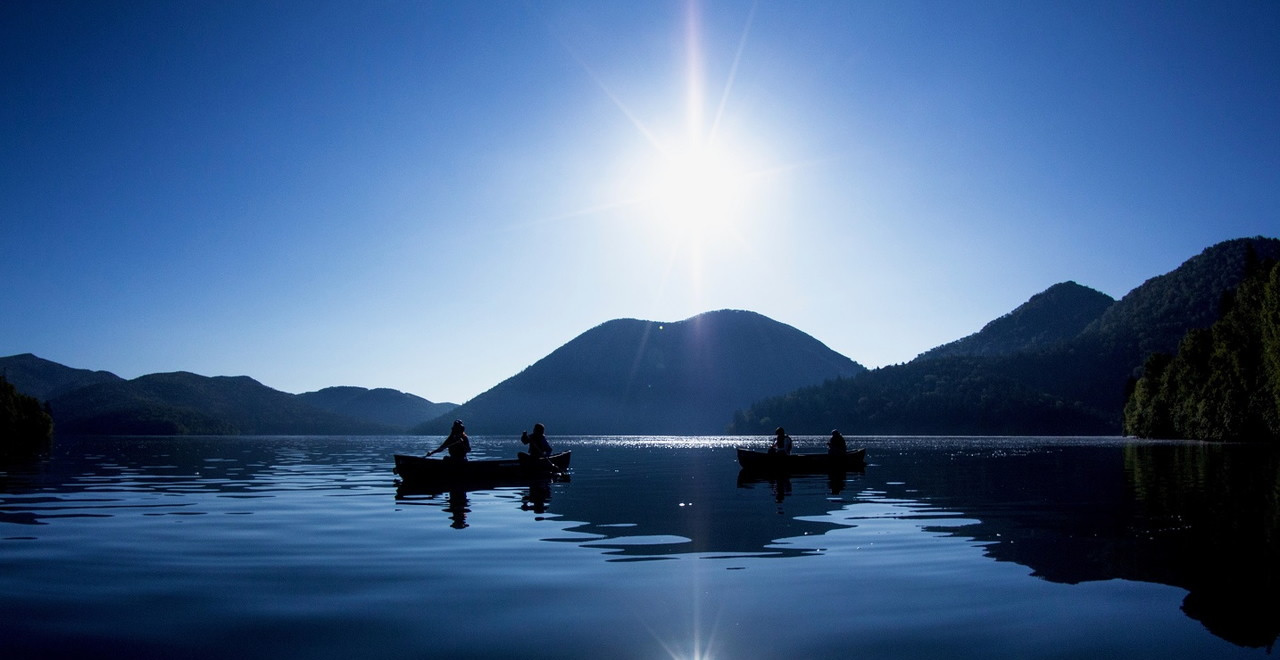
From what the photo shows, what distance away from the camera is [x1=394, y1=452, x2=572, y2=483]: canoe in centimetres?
3966

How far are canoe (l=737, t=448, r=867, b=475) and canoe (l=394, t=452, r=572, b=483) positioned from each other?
43.9 ft

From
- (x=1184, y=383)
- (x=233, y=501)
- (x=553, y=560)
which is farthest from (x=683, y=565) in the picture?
(x=1184, y=383)

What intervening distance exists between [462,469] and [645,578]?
26.9m

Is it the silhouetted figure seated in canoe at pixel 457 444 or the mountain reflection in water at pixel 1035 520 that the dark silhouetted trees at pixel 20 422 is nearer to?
the silhouetted figure seated in canoe at pixel 457 444

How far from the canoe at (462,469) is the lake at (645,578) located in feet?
27.1

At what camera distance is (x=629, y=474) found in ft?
172

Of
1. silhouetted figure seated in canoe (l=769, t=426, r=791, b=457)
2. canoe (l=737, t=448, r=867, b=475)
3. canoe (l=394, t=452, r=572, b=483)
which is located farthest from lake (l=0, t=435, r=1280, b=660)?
silhouetted figure seated in canoe (l=769, t=426, r=791, b=457)

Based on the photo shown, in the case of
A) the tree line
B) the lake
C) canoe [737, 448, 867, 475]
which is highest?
the tree line

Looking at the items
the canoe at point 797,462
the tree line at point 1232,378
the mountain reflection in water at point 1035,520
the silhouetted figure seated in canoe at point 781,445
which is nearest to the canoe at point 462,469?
the mountain reflection in water at point 1035,520

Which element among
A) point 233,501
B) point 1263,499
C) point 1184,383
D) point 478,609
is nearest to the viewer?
point 478,609

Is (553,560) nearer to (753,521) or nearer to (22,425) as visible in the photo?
(753,521)

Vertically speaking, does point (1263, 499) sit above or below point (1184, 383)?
below

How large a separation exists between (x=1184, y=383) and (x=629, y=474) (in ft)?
352

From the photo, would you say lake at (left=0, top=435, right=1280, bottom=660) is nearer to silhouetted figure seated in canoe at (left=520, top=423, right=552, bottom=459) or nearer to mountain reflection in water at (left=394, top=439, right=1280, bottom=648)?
mountain reflection in water at (left=394, top=439, right=1280, bottom=648)
